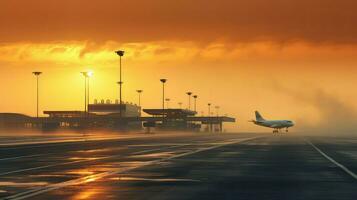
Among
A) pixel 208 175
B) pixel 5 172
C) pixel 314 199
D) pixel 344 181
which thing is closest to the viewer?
pixel 314 199

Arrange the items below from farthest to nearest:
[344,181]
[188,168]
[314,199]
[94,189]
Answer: [188,168] < [344,181] < [94,189] < [314,199]

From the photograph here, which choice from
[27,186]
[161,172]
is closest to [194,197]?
[27,186]

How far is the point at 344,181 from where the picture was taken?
2248 cm

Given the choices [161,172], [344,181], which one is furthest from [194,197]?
[161,172]

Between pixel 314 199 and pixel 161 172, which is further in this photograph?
pixel 161 172

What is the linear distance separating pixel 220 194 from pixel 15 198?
4841mm

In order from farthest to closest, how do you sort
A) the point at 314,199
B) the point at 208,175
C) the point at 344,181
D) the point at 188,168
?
the point at 188,168 → the point at 208,175 → the point at 344,181 → the point at 314,199

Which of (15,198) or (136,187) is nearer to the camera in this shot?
(15,198)

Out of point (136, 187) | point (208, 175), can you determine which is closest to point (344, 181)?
point (208, 175)

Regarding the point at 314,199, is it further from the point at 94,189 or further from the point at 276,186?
the point at 94,189

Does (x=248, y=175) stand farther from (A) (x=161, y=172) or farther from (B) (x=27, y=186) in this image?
(B) (x=27, y=186)

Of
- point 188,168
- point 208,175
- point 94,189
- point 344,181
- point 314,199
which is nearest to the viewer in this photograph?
point 314,199

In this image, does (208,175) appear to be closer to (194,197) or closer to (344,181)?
(344,181)

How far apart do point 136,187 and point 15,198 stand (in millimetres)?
3988
